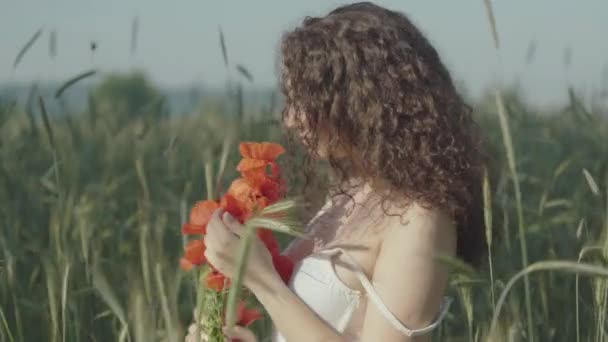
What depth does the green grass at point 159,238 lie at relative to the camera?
1606 mm

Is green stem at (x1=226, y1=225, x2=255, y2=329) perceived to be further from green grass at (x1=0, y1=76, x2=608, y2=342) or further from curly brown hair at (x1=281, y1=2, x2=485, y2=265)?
curly brown hair at (x1=281, y1=2, x2=485, y2=265)

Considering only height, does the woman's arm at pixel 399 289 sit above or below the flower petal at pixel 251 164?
below

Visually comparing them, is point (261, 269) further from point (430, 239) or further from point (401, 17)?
point (401, 17)

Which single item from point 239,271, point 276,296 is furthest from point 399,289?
point 239,271

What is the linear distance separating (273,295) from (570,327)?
123cm

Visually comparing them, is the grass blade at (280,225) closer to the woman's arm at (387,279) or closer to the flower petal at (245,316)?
the woman's arm at (387,279)

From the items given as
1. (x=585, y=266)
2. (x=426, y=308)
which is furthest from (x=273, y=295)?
(x=585, y=266)

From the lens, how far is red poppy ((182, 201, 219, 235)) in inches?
61.1

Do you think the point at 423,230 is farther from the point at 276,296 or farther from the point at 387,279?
the point at 276,296

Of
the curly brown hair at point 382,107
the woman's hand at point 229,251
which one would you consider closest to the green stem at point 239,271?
the woman's hand at point 229,251

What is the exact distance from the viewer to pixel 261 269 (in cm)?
155

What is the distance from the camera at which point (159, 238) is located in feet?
7.79

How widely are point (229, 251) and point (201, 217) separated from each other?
0.07 meters

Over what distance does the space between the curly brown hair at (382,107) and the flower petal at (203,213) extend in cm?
16
